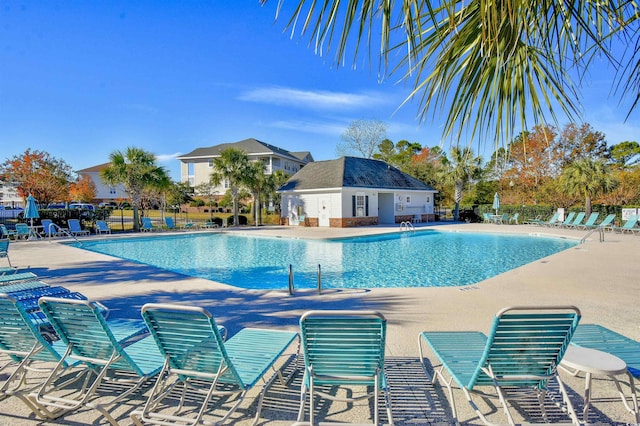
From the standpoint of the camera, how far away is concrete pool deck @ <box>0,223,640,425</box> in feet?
9.70

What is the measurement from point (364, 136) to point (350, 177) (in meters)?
19.9

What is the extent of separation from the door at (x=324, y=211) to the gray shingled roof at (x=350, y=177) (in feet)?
3.63

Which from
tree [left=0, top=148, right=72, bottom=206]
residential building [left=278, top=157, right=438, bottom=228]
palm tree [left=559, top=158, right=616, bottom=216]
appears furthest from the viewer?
residential building [left=278, top=157, right=438, bottom=228]

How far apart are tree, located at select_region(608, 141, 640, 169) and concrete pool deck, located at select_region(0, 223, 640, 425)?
36.8 meters

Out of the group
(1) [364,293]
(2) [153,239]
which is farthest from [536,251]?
(2) [153,239]

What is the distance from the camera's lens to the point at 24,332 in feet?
10.0

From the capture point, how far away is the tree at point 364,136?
148 ft

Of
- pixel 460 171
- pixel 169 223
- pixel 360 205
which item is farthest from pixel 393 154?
pixel 169 223

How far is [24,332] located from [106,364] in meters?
0.88

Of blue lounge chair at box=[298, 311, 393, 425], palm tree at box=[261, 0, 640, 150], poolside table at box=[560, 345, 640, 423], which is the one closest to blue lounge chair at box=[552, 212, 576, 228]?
poolside table at box=[560, 345, 640, 423]

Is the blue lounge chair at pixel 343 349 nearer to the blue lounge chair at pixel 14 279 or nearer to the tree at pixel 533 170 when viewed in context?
the blue lounge chair at pixel 14 279

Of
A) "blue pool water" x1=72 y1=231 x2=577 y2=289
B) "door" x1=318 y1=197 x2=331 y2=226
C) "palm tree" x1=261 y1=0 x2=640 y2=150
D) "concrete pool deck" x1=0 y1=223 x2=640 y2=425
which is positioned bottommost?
"blue pool water" x1=72 y1=231 x2=577 y2=289

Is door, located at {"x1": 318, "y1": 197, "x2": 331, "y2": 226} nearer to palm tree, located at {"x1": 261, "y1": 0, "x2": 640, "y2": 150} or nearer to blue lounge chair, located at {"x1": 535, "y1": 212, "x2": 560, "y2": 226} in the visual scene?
blue lounge chair, located at {"x1": 535, "y1": 212, "x2": 560, "y2": 226}

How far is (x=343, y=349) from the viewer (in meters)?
2.59
